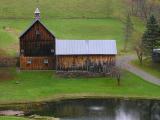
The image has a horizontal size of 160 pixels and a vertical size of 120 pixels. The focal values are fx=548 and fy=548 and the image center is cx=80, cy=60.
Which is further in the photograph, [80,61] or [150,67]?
[150,67]

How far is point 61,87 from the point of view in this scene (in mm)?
76250

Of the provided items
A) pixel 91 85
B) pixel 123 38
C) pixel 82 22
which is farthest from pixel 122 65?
pixel 82 22

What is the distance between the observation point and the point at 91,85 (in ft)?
256

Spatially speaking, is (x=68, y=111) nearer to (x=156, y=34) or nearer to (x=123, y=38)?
(x=156, y=34)

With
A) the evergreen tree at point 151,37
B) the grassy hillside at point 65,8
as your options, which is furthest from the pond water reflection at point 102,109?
the grassy hillside at point 65,8

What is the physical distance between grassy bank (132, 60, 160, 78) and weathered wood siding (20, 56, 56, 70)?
45.9ft

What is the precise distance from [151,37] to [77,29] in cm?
3022

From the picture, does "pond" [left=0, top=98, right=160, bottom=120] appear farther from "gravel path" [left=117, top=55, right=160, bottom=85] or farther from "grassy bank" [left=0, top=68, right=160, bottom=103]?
"gravel path" [left=117, top=55, right=160, bottom=85]

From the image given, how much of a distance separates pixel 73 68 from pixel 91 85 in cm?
632

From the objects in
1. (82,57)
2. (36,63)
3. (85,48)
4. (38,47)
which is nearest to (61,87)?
(82,57)

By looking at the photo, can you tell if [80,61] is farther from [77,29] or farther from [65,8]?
[65,8]

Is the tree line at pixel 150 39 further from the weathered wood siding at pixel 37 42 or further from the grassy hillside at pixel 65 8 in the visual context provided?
the grassy hillside at pixel 65 8

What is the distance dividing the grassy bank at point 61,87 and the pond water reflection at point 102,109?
2.09 meters

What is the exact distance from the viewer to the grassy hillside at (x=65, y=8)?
12875 cm
